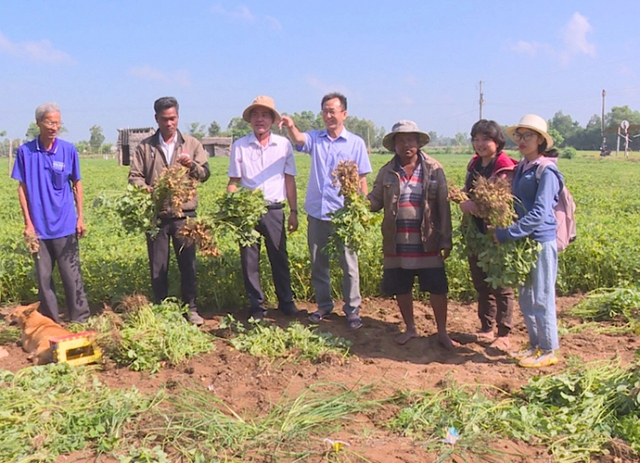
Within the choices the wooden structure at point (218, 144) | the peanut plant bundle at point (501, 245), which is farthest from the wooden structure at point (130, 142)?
the wooden structure at point (218, 144)

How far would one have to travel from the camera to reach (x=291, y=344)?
5.25 m

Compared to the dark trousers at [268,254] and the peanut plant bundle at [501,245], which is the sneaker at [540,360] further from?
the dark trousers at [268,254]

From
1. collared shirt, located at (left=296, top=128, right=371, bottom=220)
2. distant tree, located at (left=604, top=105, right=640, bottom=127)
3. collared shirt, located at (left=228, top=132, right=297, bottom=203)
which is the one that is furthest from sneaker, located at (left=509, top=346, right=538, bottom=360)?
distant tree, located at (left=604, top=105, right=640, bottom=127)

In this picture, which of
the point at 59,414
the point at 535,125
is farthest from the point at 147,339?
the point at 535,125

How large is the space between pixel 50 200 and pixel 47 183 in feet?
0.55

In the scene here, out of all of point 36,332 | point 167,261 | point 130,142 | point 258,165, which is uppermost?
point 130,142

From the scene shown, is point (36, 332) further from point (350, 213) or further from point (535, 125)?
point (535, 125)

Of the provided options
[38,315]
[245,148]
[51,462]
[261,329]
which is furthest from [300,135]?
[51,462]

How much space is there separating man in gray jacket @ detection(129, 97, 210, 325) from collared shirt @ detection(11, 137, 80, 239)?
67cm

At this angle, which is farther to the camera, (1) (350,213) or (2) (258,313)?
(2) (258,313)

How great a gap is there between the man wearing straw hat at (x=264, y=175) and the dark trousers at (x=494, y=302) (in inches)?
73.9

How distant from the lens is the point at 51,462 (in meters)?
3.37

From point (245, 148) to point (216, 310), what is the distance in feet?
6.37

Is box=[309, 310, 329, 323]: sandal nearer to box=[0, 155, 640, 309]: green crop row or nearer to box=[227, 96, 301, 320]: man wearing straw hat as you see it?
box=[227, 96, 301, 320]: man wearing straw hat
